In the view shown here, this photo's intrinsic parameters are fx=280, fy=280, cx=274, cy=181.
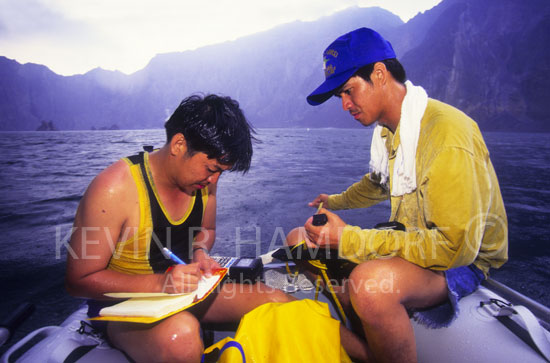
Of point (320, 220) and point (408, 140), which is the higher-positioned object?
point (408, 140)

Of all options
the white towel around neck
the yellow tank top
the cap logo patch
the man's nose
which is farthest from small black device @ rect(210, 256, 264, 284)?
the cap logo patch

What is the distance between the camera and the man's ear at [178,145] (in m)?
1.72

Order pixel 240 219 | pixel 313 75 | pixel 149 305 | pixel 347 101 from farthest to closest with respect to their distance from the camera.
A: 1. pixel 313 75
2. pixel 240 219
3. pixel 347 101
4. pixel 149 305

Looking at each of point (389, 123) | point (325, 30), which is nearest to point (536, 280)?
point (389, 123)

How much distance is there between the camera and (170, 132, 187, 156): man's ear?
1720 mm

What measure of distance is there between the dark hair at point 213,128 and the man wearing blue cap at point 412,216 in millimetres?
665

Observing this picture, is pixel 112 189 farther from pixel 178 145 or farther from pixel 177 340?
pixel 177 340

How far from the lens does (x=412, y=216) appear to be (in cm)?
188

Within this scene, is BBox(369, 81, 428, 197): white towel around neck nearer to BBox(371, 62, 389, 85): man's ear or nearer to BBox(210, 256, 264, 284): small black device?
BBox(371, 62, 389, 85): man's ear

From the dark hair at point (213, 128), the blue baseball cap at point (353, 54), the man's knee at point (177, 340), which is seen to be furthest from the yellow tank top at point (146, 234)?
the blue baseball cap at point (353, 54)

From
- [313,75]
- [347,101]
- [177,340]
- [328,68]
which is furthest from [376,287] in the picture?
[313,75]

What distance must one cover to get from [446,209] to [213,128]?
54.1 inches

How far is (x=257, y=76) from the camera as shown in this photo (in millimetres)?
153000

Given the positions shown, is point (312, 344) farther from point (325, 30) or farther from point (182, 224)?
point (325, 30)
